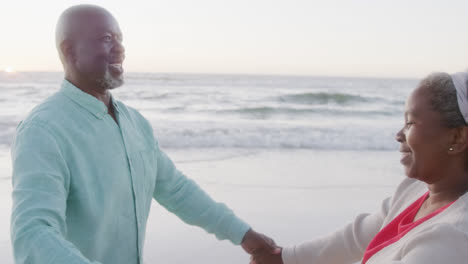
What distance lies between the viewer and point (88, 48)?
7.59 feet

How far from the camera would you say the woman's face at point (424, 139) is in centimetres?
177

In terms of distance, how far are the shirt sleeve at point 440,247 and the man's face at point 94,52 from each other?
144cm

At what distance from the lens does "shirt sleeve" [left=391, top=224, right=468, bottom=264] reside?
1.55 m

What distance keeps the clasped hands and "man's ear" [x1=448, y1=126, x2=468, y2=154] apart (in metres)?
1.26

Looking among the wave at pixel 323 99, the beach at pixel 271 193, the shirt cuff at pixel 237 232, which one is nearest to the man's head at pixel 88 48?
the shirt cuff at pixel 237 232

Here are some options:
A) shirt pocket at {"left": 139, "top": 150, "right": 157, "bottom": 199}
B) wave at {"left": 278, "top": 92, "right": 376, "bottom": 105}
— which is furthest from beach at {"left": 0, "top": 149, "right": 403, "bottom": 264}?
wave at {"left": 278, "top": 92, "right": 376, "bottom": 105}

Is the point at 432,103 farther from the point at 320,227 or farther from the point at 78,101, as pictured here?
the point at 320,227

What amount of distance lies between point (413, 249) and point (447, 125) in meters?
0.43

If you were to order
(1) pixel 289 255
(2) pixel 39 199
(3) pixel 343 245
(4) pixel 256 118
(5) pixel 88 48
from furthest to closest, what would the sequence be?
(4) pixel 256 118
(1) pixel 289 255
(3) pixel 343 245
(5) pixel 88 48
(2) pixel 39 199

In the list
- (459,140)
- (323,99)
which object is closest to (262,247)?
(459,140)

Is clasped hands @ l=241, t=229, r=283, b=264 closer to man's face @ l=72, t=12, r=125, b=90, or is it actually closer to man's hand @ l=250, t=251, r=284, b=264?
man's hand @ l=250, t=251, r=284, b=264

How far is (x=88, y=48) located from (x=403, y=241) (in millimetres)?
1527

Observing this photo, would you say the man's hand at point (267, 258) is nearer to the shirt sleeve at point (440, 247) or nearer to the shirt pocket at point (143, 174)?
the shirt pocket at point (143, 174)

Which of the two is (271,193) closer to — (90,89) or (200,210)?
(200,210)
